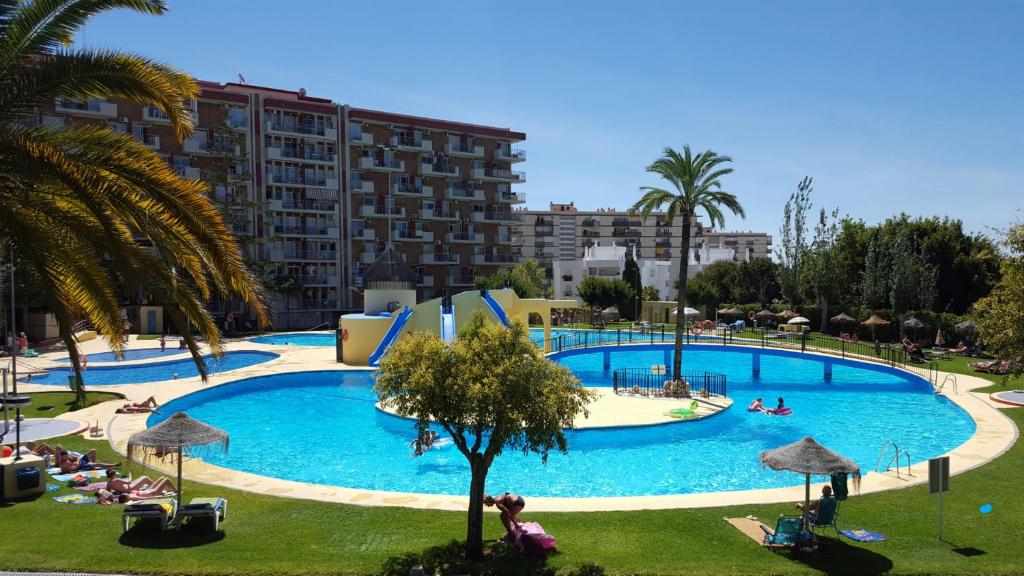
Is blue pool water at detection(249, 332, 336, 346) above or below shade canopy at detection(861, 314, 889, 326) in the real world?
below

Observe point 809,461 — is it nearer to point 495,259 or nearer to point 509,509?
point 509,509

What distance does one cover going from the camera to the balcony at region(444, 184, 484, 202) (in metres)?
66.6

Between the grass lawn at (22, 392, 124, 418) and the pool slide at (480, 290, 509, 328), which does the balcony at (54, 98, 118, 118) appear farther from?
the pool slide at (480, 290, 509, 328)

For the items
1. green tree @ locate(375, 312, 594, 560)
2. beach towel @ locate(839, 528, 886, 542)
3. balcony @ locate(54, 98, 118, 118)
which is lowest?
beach towel @ locate(839, 528, 886, 542)

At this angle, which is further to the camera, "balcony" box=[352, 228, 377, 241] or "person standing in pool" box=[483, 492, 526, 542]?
"balcony" box=[352, 228, 377, 241]

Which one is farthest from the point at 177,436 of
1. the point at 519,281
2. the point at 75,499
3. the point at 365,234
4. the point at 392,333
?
the point at 365,234

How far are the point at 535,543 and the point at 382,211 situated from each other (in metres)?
55.3

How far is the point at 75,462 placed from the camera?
15.1 m

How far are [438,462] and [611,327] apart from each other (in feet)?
112

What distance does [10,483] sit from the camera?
12742 millimetres

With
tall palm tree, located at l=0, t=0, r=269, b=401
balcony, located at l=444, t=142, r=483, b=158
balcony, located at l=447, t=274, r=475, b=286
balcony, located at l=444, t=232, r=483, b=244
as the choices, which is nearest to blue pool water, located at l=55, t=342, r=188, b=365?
balcony, located at l=447, t=274, r=475, b=286

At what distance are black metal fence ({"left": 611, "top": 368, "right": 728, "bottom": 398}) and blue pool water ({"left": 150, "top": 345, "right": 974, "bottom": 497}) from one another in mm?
1010

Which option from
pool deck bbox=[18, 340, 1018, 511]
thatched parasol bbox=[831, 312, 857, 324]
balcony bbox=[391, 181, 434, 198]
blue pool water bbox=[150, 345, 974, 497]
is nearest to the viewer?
pool deck bbox=[18, 340, 1018, 511]

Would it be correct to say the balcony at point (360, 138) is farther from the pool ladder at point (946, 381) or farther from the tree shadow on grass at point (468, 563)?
the tree shadow on grass at point (468, 563)
